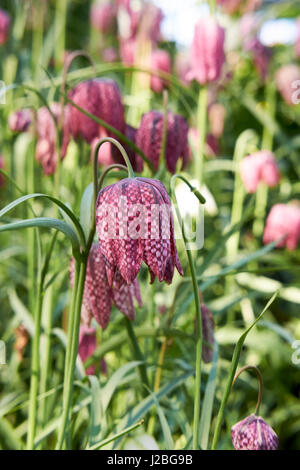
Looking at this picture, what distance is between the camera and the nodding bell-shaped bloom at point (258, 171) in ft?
6.36

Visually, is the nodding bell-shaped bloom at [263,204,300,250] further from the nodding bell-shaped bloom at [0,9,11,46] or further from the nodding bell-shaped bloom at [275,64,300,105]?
the nodding bell-shaped bloom at [0,9,11,46]

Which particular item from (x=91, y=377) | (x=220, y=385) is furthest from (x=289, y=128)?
(x=91, y=377)

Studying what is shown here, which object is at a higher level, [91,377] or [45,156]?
[45,156]

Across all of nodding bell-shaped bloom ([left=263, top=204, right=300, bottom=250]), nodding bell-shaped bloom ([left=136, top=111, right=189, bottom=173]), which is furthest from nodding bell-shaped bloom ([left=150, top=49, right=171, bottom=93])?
nodding bell-shaped bloom ([left=136, top=111, right=189, bottom=173])

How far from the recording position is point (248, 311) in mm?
1873

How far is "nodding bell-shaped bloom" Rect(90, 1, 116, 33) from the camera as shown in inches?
108

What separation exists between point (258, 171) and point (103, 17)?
1278 millimetres

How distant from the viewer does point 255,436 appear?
2.81ft

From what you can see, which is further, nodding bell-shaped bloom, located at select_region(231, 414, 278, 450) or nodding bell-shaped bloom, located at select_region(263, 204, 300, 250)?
nodding bell-shaped bloom, located at select_region(263, 204, 300, 250)

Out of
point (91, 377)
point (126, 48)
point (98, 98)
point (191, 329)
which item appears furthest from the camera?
point (126, 48)

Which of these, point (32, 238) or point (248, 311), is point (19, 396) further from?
point (248, 311)

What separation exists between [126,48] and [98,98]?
1.23 metres

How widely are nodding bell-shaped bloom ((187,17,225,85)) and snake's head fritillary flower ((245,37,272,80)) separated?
2.89 feet
